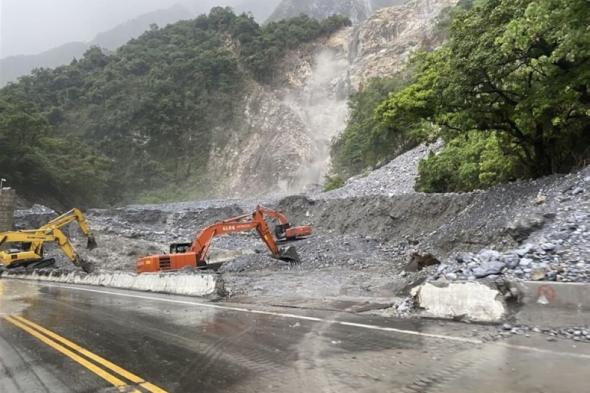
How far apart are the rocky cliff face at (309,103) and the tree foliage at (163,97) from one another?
8.96 ft

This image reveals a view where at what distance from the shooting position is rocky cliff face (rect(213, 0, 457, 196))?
3002 inches

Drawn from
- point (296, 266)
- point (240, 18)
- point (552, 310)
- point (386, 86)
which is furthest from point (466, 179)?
point (240, 18)

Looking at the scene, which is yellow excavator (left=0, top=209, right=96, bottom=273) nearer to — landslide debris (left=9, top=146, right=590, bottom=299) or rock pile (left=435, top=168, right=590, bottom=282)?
landslide debris (left=9, top=146, right=590, bottom=299)

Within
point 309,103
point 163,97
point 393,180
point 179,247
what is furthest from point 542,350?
point 163,97

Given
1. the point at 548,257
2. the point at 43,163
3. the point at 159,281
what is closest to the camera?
the point at 548,257

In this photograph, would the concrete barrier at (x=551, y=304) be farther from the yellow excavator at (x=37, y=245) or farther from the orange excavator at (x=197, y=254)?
the yellow excavator at (x=37, y=245)

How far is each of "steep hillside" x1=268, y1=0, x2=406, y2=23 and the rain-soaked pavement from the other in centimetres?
12199

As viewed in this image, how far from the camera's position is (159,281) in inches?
704

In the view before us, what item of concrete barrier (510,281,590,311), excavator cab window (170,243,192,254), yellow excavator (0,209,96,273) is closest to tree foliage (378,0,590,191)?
concrete barrier (510,281,590,311)

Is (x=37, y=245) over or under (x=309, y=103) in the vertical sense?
under

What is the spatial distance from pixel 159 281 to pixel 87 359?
388 inches

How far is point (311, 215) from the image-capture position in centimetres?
3378

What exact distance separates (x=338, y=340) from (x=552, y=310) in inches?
123

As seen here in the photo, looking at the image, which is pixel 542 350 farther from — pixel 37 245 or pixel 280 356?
pixel 37 245
